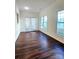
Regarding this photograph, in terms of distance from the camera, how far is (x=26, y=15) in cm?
1047

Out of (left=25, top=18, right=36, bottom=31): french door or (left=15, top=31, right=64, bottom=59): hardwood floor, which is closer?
(left=15, top=31, right=64, bottom=59): hardwood floor

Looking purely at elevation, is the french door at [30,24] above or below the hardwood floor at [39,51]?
above

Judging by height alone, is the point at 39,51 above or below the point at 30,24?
below

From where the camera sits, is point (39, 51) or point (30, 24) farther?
point (30, 24)

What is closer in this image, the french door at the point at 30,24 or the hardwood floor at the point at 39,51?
the hardwood floor at the point at 39,51

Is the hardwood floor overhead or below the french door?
below
